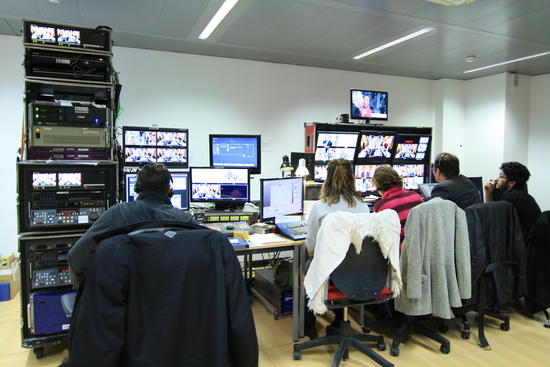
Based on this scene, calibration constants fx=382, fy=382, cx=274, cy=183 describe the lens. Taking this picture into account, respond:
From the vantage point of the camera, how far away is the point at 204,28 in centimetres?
432

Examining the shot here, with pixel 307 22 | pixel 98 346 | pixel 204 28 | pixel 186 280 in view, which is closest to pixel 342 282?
pixel 186 280

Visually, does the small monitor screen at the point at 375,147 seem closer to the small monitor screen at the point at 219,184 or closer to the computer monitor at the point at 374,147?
the computer monitor at the point at 374,147

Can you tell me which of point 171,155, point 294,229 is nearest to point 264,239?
point 294,229

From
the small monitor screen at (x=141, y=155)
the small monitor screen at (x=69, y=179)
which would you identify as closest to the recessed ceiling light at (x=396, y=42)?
the small monitor screen at (x=141, y=155)

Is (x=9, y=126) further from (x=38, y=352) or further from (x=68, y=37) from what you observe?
(x=38, y=352)

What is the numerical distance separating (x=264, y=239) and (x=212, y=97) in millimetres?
3162

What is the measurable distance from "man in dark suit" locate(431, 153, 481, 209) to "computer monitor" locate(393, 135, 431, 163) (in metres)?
2.43

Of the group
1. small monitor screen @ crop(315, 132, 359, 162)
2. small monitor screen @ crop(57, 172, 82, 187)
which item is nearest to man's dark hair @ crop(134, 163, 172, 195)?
small monitor screen @ crop(57, 172, 82, 187)

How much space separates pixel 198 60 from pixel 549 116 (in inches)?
241

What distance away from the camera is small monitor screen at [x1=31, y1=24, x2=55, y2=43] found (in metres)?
2.50

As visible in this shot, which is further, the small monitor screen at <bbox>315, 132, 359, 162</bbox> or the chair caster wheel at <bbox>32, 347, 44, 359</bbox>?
the small monitor screen at <bbox>315, 132, 359, 162</bbox>

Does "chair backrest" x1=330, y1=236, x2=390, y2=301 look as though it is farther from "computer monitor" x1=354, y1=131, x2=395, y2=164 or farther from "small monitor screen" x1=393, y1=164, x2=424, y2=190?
"small monitor screen" x1=393, y1=164, x2=424, y2=190

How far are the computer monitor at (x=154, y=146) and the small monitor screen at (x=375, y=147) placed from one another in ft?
8.14

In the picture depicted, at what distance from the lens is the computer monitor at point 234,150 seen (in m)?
3.85
